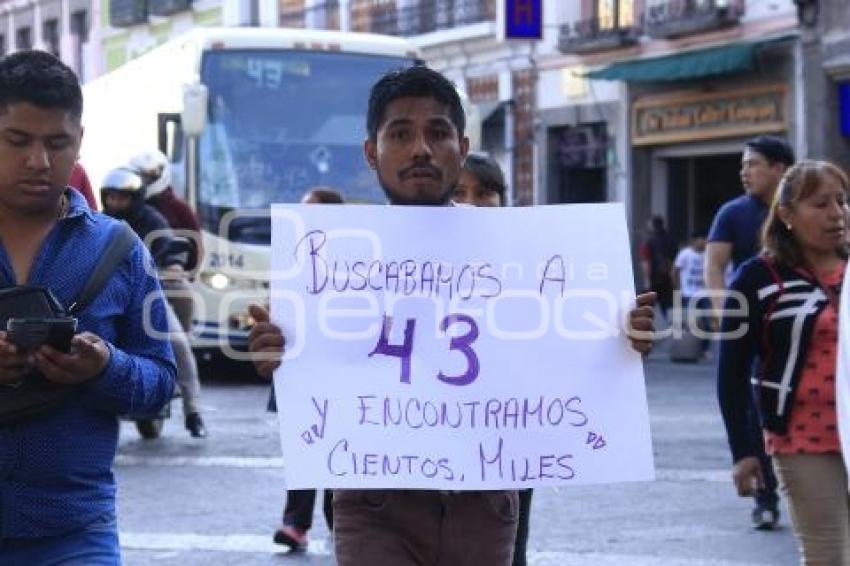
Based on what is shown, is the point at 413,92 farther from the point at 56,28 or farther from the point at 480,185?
the point at 56,28

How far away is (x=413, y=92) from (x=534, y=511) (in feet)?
16.6

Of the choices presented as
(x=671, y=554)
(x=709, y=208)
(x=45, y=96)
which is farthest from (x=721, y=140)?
(x=45, y=96)

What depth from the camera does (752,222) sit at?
8.92m

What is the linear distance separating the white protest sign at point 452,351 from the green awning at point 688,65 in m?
20.6

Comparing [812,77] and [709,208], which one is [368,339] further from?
[709,208]

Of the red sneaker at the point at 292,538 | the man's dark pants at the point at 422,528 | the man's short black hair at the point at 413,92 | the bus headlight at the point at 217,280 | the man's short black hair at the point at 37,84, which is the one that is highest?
the man's short black hair at the point at 37,84

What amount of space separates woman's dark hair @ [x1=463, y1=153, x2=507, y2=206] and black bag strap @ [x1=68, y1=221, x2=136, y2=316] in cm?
197

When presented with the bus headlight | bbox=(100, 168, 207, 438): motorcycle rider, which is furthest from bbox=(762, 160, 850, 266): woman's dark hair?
the bus headlight

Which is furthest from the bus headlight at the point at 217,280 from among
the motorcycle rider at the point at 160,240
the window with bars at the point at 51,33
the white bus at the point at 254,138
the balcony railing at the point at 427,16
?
the window with bars at the point at 51,33

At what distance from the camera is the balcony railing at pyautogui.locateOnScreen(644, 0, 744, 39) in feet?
83.4

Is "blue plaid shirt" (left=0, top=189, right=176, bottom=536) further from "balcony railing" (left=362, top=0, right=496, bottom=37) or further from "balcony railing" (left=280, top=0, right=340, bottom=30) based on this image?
"balcony railing" (left=280, top=0, right=340, bottom=30)

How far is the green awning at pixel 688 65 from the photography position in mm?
24625

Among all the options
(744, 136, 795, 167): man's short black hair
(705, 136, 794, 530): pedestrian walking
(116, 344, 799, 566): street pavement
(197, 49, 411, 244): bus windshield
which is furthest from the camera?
(197, 49, 411, 244): bus windshield

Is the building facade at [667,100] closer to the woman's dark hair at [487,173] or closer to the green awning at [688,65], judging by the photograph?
the green awning at [688,65]
